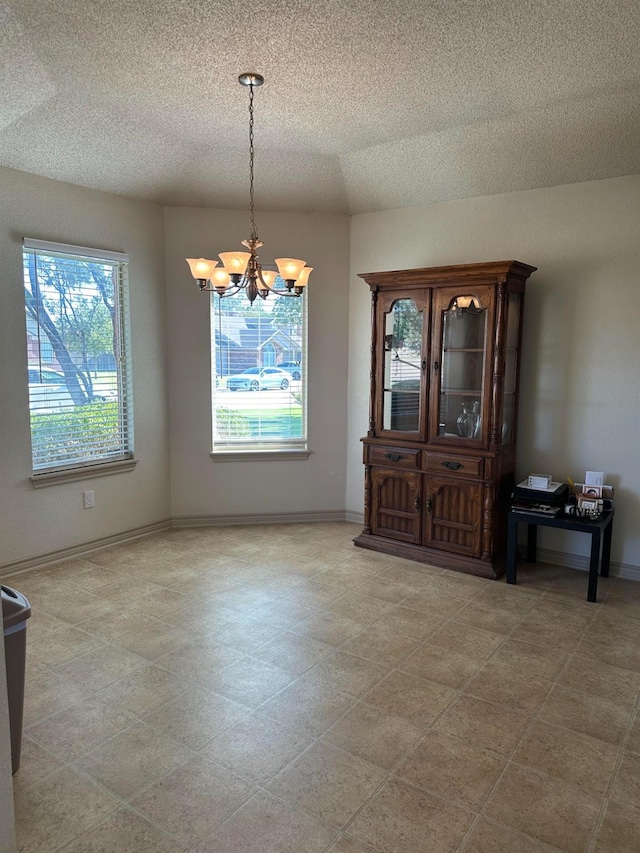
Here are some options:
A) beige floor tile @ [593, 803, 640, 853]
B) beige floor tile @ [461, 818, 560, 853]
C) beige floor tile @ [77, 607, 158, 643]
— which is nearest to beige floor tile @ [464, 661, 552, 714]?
beige floor tile @ [593, 803, 640, 853]

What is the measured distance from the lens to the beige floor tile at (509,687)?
2543 mm

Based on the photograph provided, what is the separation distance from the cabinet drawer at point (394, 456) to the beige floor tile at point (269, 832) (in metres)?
2.62

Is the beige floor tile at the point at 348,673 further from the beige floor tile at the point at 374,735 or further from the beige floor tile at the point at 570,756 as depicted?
the beige floor tile at the point at 570,756

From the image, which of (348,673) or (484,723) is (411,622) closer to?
(348,673)

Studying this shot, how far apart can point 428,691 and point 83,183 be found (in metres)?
3.91

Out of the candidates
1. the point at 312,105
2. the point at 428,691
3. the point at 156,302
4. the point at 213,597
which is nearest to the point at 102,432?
the point at 156,302

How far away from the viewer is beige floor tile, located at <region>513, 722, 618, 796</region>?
2.10 metres

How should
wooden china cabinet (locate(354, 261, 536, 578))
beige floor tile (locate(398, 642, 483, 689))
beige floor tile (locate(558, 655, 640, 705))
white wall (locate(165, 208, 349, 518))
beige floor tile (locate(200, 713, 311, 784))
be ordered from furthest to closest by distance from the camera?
white wall (locate(165, 208, 349, 518))
wooden china cabinet (locate(354, 261, 536, 578))
beige floor tile (locate(398, 642, 483, 689))
beige floor tile (locate(558, 655, 640, 705))
beige floor tile (locate(200, 713, 311, 784))

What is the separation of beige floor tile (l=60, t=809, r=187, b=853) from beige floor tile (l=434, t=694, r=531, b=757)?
3.70 ft

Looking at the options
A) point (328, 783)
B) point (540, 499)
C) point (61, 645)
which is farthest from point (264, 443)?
point (328, 783)

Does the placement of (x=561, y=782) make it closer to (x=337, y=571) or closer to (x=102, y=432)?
(x=337, y=571)

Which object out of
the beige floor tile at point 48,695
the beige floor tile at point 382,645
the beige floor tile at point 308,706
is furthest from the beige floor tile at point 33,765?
the beige floor tile at point 382,645

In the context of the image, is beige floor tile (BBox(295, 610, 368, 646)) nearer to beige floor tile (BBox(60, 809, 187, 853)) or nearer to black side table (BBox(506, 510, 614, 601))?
black side table (BBox(506, 510, 614, 601))

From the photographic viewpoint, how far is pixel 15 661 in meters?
2.08
